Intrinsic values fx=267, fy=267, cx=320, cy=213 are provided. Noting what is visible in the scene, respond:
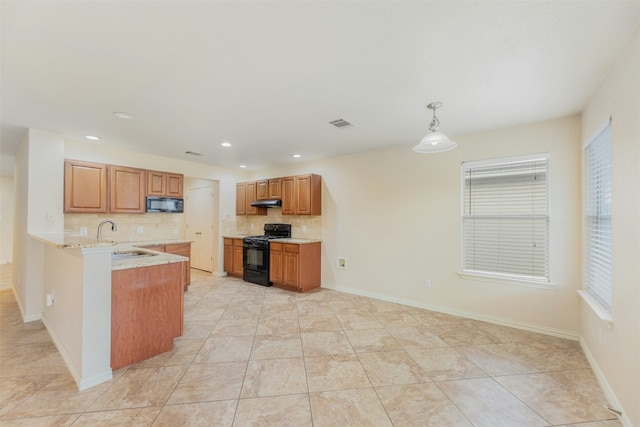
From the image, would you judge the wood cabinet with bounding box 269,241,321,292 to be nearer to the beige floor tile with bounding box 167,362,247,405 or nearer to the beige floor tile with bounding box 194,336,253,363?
the beige floor tile with bounding box 194,336,253,363

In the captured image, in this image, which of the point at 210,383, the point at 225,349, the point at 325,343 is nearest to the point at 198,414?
the point at 210,383

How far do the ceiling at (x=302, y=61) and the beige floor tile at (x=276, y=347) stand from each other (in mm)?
2490

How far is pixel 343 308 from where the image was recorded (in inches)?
157

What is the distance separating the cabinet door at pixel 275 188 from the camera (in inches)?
217

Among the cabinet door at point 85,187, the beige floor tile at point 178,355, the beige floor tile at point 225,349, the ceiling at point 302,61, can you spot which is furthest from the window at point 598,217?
the cabinet door at point 85,187

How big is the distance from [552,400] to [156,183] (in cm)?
580

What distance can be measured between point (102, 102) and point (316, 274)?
3.93 m

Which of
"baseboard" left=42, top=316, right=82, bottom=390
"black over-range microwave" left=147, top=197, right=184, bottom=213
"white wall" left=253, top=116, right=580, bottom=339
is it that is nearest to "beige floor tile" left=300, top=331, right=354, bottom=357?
"white wall" left=253, top=116, right=580, bottom=339

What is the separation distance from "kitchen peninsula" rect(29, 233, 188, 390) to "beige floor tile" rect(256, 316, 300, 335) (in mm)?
925

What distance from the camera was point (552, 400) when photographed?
2000 mm

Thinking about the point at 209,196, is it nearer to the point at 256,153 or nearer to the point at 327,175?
the point at 256,153

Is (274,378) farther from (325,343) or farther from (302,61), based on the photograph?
(302,61)

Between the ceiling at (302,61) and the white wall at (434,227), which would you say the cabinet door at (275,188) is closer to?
the white wall at (434,227)

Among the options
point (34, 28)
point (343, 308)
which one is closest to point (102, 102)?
point (34, 28)
